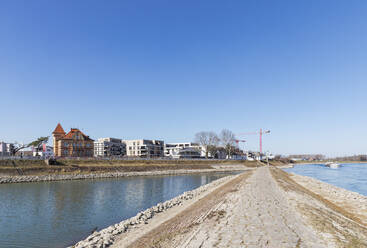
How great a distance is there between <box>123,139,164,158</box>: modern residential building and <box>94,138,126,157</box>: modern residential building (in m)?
4.92

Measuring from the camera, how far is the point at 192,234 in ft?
37.7

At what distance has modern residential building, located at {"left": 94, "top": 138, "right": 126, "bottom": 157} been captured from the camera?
15062 centimetres

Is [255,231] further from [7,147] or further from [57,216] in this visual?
[7,147]

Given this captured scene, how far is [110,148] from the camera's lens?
499ft

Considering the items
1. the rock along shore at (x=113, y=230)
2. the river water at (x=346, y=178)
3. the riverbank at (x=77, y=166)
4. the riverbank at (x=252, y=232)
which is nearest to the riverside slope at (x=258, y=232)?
the riverbank at (x=252, y=232)

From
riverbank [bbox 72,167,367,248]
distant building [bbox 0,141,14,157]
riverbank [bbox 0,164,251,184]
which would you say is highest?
distant building [bbox 0,141,14,157]

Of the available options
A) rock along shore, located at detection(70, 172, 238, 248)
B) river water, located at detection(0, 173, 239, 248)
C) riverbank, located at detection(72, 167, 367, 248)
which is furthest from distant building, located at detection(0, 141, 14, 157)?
riverbank, located at detection(72, 167, 367, 248)

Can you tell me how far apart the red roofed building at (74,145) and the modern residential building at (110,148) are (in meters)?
51.8

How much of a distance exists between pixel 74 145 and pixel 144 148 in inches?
2603

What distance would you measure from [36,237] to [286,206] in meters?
18.7

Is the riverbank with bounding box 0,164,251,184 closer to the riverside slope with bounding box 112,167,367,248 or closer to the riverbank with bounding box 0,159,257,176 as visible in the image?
the riverbank with bounding box 0,159,257,176

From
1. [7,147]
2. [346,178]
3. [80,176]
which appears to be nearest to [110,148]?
[7,147]

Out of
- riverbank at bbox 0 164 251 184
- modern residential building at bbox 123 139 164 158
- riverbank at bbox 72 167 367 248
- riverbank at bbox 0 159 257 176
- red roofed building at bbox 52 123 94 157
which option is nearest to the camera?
riverbank at bbox 72 167 367 248

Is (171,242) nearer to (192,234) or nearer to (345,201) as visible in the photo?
(192,234)
